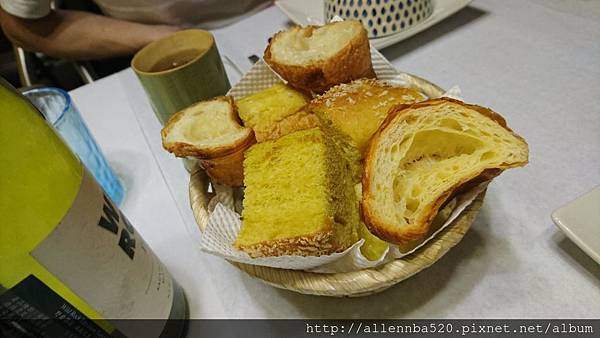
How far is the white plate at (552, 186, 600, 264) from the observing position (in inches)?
16.9

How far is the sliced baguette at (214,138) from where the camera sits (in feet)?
1.70

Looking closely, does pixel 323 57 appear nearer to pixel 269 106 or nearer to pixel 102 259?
pixel 269 106

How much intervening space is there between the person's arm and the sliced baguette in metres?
0.71

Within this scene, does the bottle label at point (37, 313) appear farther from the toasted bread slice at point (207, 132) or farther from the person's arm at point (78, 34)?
the person's arm at point (78, 34)

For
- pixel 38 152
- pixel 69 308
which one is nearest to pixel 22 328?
pixel 69 308

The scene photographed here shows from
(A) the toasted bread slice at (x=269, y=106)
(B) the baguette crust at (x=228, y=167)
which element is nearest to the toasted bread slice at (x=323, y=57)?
(A) the toasted bread slice at (x=269, y=106)

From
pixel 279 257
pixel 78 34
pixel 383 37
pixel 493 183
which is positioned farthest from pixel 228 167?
pixel 78 34

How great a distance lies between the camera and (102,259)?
0.37m

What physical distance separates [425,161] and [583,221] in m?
0.16

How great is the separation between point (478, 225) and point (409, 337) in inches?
6.4

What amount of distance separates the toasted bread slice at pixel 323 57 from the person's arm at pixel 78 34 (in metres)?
0.67

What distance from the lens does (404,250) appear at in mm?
428

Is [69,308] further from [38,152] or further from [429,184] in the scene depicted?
[429,184]

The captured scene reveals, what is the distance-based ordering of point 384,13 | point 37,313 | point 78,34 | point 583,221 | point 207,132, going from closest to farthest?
point 37,313, point 583,221, point 207,132, point 384,13, point 78,34
